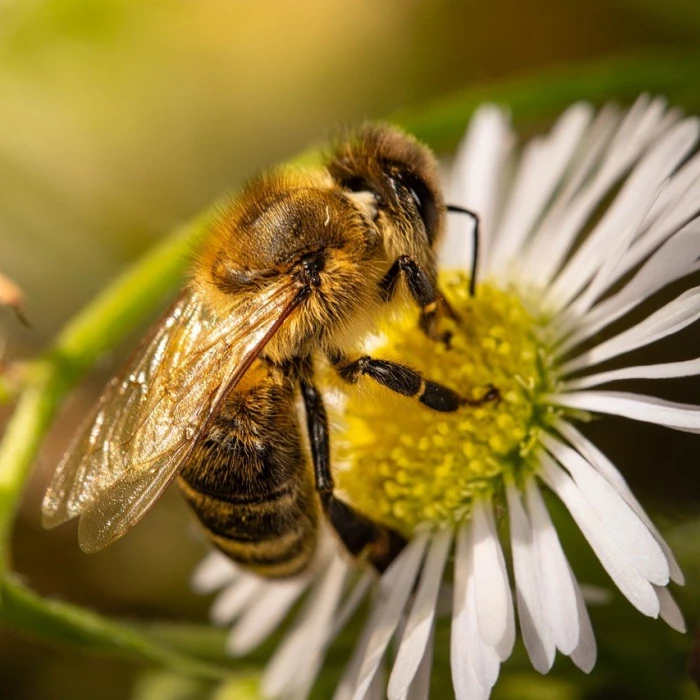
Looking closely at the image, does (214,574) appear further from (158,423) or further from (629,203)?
(629,203)

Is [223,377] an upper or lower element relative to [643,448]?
lower

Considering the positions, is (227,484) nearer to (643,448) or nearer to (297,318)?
(297,318)

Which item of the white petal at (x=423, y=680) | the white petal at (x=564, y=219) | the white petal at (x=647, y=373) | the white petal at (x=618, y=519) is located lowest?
the white petal at (x=423, y=680)

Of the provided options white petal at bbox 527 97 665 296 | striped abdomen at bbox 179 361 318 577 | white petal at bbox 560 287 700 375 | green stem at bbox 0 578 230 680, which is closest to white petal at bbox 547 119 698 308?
white petal at bbox 527 97 665 296

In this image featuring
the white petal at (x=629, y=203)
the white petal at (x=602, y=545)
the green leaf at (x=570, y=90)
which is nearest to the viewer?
the white petal at (x=602, y=545)

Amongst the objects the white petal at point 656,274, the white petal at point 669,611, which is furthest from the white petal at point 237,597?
the white petal at point 669,611

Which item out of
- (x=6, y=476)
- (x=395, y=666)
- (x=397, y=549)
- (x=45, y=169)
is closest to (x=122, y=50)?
(x=45, y=169)

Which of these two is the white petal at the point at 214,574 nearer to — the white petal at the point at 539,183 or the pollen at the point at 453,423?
A: the pollen at the point at 453,423
